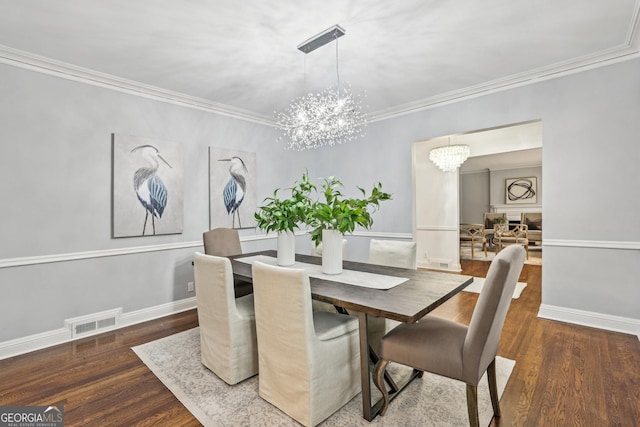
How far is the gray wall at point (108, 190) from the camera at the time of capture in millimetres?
2703

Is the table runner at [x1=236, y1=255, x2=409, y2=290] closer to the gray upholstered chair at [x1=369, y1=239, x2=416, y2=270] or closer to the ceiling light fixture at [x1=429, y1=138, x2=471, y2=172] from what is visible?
the gray upholstered chair at [x1=369, y1=239, x2=416, y2=270]

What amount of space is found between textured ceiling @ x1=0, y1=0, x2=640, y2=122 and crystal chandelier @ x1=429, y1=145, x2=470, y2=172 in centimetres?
183

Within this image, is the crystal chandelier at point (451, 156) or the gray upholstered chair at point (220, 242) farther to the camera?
the crystal chandelier at point (451, 156)

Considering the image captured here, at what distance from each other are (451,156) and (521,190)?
5290 mm

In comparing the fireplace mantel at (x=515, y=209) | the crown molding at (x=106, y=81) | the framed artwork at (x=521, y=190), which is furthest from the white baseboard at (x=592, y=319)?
the framed artwork at (x=521, y=190)

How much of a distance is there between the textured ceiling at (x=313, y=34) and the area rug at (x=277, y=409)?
260 cm

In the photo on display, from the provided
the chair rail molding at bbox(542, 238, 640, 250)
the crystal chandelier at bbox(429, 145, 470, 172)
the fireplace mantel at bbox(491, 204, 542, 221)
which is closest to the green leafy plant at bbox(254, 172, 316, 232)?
the chair rail molding at bbox(542, 238, 640, 250)

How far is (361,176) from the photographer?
4.77m

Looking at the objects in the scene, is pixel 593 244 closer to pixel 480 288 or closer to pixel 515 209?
pixel 480 288

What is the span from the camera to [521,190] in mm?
9148

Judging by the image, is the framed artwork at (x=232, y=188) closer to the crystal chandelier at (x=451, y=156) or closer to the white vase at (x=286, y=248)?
the white vase at (x=286, y=248)

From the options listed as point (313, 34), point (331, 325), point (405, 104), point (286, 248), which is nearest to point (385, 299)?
point (331, 325)

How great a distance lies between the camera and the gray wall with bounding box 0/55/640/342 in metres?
2.70

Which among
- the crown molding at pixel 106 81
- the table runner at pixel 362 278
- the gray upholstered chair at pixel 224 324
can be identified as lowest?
the gray upholstered chair at pixel 224 324
